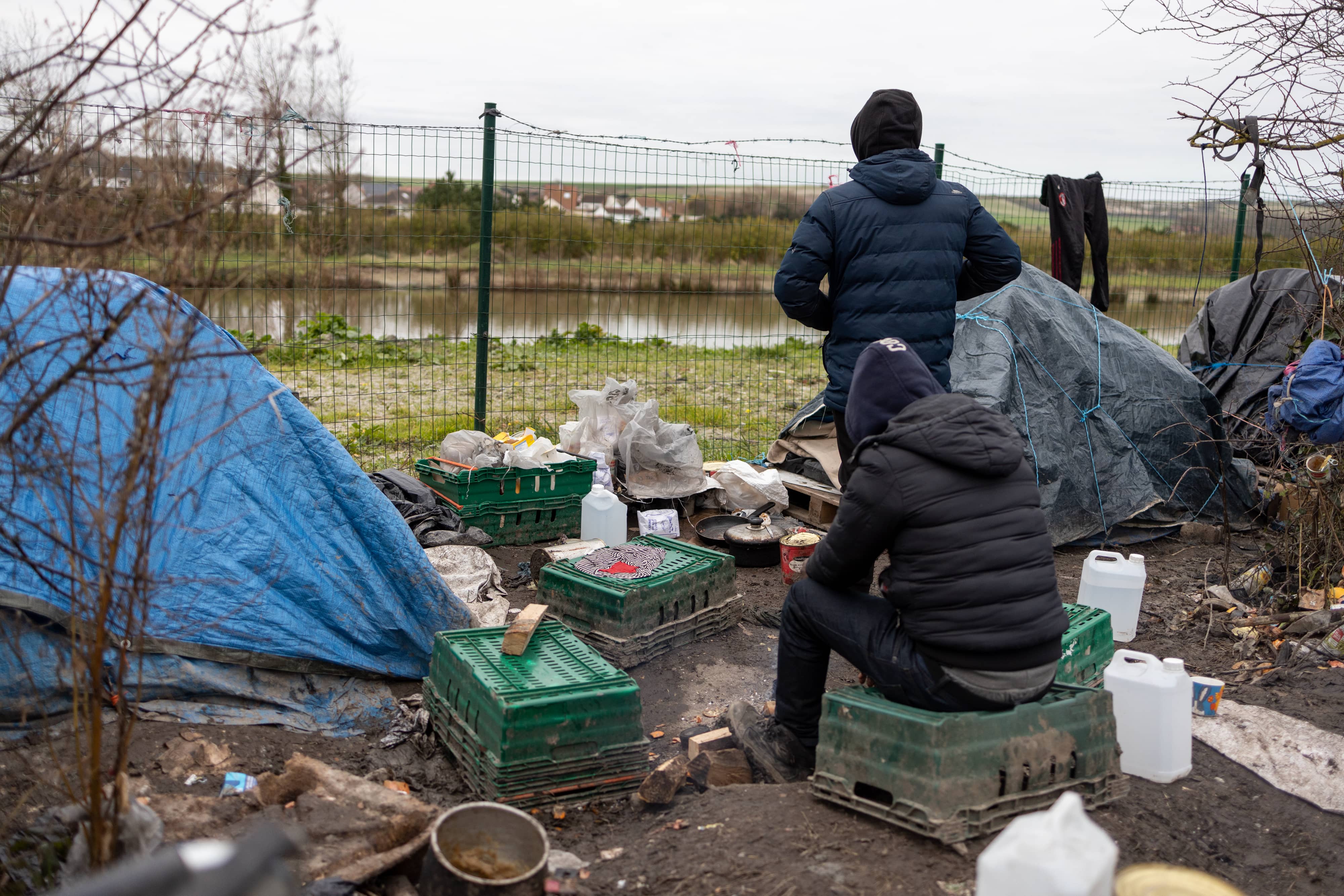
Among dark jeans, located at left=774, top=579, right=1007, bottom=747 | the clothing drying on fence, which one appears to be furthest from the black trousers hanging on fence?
dark jeans, located at left=774, top=579, right=1007, bottom=747

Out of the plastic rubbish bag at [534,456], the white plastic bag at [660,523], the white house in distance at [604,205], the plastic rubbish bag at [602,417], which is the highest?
the white house in distance at [604,205]

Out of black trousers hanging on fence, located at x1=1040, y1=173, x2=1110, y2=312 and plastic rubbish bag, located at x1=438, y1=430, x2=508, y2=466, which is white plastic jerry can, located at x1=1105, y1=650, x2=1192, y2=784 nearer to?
plastic rubbish bag, located at x1=438, y1=430, x2=508, y2=466

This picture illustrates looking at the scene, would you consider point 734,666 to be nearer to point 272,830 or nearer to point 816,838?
point 816,838

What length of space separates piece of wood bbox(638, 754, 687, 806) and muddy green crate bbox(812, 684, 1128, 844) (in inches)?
17.6

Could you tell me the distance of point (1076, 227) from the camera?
734cm

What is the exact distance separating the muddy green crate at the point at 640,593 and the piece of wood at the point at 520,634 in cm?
69

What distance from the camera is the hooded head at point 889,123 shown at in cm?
441

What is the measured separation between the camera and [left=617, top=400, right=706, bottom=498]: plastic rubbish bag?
6.07 metres

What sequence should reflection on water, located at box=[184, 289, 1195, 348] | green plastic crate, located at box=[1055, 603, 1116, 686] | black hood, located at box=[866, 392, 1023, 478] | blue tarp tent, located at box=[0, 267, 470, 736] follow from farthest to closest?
reflection on water, located at box=[184, 289, 1195, 348] → green plastic crate, located at box=[1055, 603, 1116, 686] → blue tarp tent, located at box=[0, 267, 470, 736] → black hood, located at box=[866, 392, 1023, 478]

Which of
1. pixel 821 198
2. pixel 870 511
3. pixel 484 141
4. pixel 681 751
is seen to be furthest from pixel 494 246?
pixel 870 511

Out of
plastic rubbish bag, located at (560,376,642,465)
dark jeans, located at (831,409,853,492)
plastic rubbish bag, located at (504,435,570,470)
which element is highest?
dark jeans, located at (831,409,853,492)

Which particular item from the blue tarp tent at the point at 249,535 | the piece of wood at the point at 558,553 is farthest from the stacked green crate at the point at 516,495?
the blue tarp tent at the point at 249,535

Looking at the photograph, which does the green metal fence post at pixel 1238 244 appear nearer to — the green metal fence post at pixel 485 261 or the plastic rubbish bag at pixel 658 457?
the plastic rubbish bag at pixel 658 457

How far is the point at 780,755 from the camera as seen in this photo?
339cm
